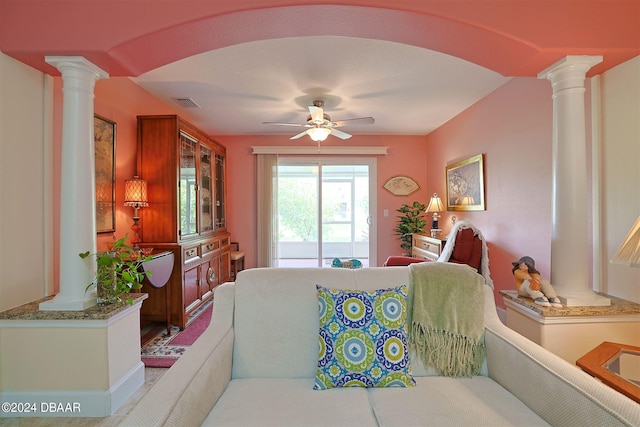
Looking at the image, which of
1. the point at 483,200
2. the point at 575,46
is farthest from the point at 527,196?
the point at 575,46

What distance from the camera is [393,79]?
3.08 meters

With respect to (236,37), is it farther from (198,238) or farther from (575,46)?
(198,238)

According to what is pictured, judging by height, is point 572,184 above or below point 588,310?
above

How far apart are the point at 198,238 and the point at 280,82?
196 cm

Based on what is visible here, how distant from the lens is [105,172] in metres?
2.71

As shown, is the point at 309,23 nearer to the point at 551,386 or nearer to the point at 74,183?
the point at 74,183

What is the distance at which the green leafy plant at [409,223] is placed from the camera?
5.01m

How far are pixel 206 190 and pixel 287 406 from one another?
3.31 m

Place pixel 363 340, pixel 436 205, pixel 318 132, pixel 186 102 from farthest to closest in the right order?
pixel 436 205
pixel 186 102
pixel 318 132
pixel 363 340

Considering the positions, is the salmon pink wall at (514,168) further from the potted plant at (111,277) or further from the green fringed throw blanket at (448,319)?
the potted plant at (111,277)

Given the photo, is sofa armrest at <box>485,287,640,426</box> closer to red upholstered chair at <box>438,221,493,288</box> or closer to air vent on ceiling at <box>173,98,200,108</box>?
red upholstered chair at <box>438,221,493,288</box>

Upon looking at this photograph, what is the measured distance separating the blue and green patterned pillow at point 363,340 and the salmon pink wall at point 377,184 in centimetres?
396

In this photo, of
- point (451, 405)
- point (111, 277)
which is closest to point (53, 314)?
point (111, 277)

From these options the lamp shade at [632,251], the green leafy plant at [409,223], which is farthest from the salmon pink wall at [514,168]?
the lamp shade at [632,251]
